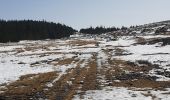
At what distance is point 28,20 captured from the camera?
17675 centimetres

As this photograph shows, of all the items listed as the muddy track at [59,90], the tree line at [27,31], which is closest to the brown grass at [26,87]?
the muddy track at [59,90]

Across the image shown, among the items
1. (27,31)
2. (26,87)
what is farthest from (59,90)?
(27,31)

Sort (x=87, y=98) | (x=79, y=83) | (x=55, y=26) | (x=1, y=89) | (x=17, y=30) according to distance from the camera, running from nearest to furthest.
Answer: (x=87, y=98)
(x=1, y=89)
(x=79, y=83)
(x=17, y=30)
(x=55, y=26)

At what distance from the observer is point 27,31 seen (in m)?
157

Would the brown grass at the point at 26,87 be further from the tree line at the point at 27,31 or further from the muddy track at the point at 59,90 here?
the tree line at the point at 27,31

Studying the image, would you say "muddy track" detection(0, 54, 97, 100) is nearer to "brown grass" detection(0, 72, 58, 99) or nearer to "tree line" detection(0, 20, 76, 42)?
"brown grass" detection(0, 72, 58, 99)

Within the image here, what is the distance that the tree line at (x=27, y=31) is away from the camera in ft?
441

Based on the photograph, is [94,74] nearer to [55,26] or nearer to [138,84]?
[138,84]

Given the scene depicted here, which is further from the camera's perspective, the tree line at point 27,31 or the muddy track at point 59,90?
the tree line at point 27,31

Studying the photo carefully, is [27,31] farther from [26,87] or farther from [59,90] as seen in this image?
[59,90]

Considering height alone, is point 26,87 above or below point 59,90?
below

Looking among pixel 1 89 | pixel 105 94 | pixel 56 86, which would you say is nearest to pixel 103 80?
pixel 56 86

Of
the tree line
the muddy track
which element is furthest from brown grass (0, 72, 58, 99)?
the tree line

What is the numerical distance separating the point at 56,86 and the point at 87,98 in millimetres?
4614
